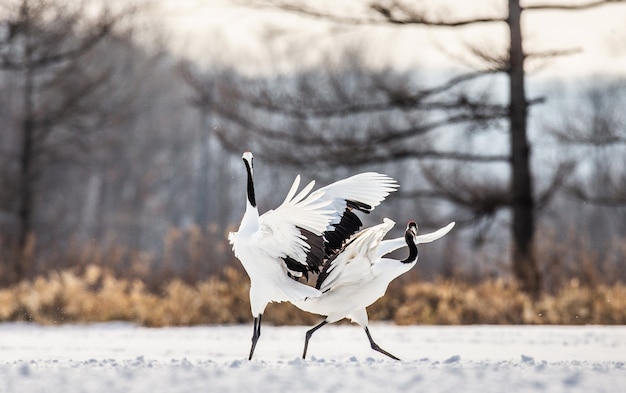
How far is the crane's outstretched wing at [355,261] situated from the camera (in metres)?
7.84

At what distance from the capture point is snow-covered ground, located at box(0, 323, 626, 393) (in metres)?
6.27

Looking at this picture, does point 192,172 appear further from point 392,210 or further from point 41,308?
point 41,308

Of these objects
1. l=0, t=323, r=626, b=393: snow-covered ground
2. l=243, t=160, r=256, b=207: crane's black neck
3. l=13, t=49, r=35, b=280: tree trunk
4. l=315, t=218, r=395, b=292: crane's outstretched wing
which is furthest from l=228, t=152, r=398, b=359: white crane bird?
l=13, t=49, r=35, b=280: tree trunk

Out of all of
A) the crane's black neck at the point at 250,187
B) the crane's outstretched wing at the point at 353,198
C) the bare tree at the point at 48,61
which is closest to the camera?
the crane's black neck at the point at 250,187

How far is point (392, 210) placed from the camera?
3388 cm

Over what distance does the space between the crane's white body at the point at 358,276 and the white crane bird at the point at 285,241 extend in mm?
211

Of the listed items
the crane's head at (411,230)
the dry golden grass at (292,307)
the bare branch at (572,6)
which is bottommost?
the dry golden grass at (292,307)

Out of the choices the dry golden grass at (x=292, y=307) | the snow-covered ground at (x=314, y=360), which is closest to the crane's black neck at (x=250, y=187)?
the snow-covered ground at (x=314, y=360)

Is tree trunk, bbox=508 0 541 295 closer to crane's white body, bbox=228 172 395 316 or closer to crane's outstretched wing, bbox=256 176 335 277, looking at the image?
crane's white body, bbox=228 172 395 316

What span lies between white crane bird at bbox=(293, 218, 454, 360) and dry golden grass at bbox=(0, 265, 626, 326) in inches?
206

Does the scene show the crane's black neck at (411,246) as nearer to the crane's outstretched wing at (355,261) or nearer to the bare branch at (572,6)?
the crane's outstretched wing at (355,261)

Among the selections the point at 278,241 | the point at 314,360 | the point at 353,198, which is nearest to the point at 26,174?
the point at 353,198

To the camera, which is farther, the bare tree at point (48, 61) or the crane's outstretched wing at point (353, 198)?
the bare tree at point (48, 61)

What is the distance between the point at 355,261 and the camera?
786 centimetres
